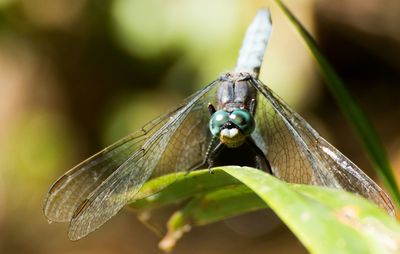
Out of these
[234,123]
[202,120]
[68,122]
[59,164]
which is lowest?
[234,123]

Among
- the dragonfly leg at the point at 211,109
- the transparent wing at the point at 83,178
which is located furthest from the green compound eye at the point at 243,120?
the transparent wing at the point at 83,178

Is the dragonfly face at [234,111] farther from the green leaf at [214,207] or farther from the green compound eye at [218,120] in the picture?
the green leaf at [214,207]

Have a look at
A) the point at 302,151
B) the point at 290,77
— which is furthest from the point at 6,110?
the point at 302,151

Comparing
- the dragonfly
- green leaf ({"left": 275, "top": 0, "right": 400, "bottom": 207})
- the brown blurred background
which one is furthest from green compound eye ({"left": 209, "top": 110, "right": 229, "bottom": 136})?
the brown blurred background

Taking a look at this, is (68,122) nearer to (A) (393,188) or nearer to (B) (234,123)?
(B) (234,123)

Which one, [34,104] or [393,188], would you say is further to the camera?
[34,104]

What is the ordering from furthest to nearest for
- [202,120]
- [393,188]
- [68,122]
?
[68,122] < [202,120] < [393,188]

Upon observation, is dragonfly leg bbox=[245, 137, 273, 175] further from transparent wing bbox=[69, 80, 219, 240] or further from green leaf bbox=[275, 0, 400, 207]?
green leaf bbox=[275, 0, 400, 207]
